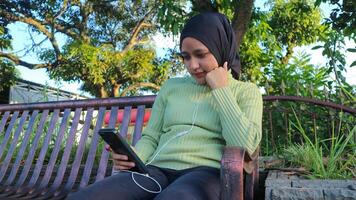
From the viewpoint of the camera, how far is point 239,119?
5.52 feet

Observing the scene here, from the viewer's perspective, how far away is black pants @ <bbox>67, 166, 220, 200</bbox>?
1463mm

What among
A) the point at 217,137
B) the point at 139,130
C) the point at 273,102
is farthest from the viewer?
the point at 273,102

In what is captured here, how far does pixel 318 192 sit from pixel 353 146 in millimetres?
1029

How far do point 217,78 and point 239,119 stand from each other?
20 centimetres

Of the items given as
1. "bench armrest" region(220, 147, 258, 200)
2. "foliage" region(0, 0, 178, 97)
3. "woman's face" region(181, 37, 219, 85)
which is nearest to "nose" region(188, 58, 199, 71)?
"woman's face" region(181, 37, 219, 85)

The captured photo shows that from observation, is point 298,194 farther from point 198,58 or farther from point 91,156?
point 91,156

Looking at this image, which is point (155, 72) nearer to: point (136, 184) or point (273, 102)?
point (273, 102)

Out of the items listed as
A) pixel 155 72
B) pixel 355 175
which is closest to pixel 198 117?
pixel 355 175

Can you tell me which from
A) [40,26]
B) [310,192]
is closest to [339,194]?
[310,192]

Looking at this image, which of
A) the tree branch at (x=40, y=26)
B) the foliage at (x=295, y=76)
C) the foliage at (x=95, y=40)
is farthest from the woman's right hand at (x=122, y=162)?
the tree branch at (x=40, y=26)

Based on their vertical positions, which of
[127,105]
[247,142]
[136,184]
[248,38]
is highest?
[248,38]

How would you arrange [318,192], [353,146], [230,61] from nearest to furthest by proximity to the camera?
[318,192]
[230,61]
[353,146]

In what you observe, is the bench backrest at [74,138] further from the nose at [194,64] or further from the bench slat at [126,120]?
the nose at [194,64]

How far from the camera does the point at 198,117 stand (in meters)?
1.88
